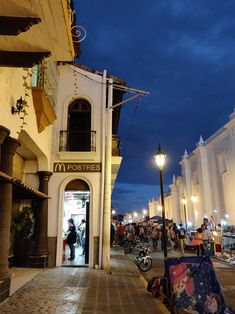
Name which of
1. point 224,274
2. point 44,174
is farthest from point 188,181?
point 44,174

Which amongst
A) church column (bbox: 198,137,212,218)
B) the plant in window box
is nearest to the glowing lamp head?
the plant in window box

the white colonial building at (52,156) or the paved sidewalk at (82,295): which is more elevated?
the white colonial building at (52,156)

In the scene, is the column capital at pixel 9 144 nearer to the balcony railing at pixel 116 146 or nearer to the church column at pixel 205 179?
the balcony railing at pixel 116 146

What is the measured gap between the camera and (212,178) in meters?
30.5

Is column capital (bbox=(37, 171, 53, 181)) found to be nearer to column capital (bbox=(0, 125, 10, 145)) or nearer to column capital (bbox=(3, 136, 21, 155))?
column capital (bbox=(3, 136, 21, 155))

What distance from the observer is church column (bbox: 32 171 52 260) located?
12073 millimetres

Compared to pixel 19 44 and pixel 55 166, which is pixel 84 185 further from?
pixel 19 44

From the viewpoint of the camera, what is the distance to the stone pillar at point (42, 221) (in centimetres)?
1209

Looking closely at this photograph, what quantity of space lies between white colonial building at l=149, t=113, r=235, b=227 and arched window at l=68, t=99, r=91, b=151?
14.6 m


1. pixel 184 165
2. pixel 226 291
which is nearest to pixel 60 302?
pixel 226 291

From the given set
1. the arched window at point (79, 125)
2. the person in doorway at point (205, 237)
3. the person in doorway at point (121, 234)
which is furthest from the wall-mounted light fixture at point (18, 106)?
the person in doorway at point (121, 234)

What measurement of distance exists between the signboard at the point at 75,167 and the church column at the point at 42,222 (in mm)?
611

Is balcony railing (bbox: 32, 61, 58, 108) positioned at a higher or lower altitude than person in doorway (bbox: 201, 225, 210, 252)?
higher

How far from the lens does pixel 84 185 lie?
13.3 metres
